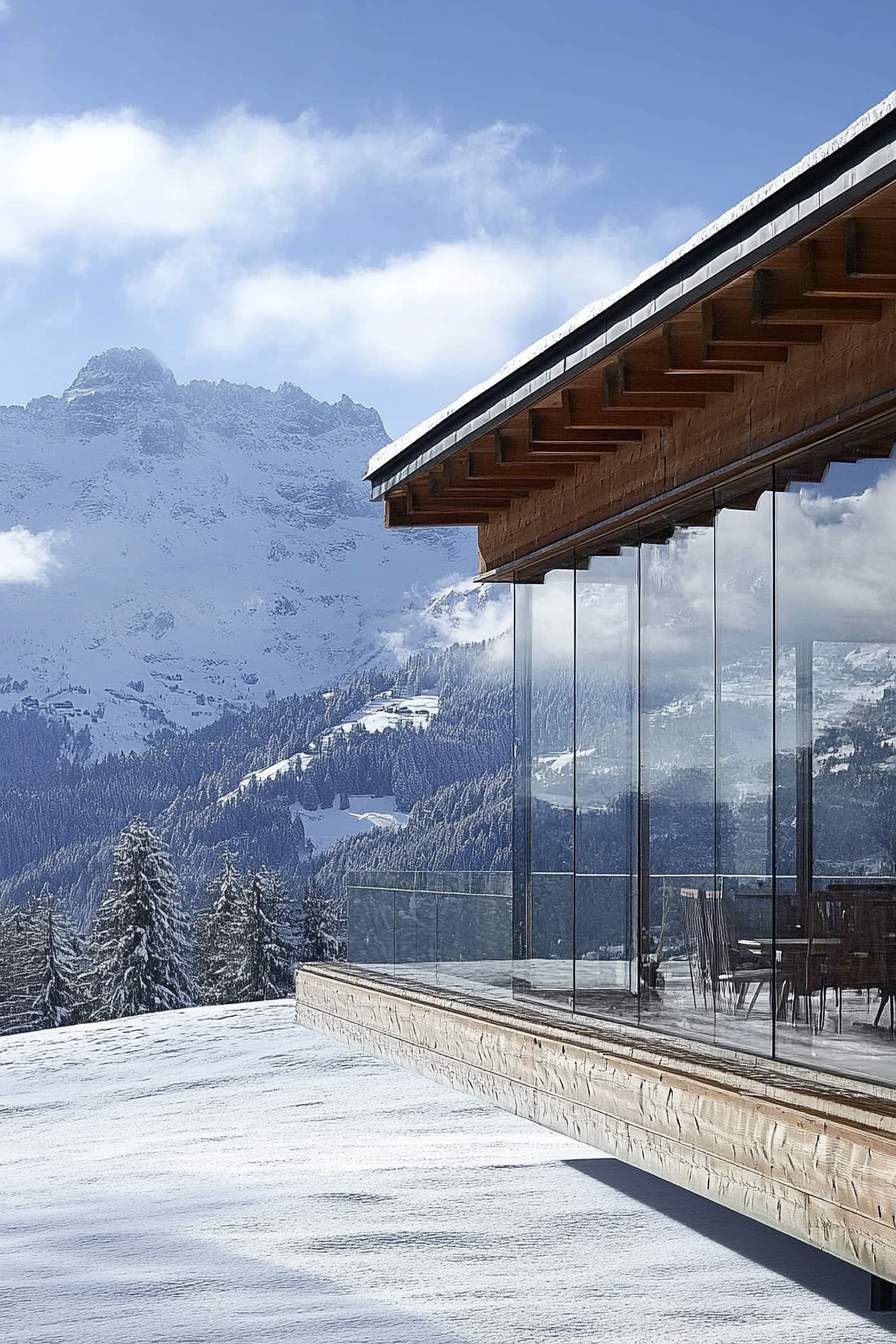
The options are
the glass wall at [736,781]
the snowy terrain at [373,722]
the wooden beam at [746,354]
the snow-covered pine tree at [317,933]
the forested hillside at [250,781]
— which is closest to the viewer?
the glass wall at [736,781]

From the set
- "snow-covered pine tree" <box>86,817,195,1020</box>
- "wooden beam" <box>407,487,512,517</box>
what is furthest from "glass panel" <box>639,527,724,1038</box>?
"snow-covered pine tree" <box>86,817,195,1020</box>

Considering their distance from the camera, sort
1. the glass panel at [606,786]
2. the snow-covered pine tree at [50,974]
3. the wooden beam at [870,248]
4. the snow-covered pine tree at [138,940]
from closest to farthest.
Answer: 1. the wooden beam at [870,248]
2. the glass panel at [606,786]
3. the snow-covered pine tree at [138,940]
4. the snow-covered pine tree at [50,974]

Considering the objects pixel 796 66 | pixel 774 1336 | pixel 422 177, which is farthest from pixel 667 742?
pixel 422 177

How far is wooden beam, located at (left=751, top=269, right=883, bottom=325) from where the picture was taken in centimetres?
625

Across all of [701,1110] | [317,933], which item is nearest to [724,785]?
[701,1110]

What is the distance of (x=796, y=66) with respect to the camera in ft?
154

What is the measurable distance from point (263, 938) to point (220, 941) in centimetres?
265

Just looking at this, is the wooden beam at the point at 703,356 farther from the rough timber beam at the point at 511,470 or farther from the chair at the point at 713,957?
the chair at the point at 713,957

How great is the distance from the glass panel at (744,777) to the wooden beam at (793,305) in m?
1.09

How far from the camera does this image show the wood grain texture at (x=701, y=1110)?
5.61m

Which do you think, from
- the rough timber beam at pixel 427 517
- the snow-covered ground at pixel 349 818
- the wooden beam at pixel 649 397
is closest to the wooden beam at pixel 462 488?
the rough timber beam at pixel 427 517

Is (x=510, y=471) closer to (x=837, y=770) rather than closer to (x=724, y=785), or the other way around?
(x=724, y=785)

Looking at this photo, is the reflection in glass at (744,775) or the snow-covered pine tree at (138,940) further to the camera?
the snow-covered pine tree at (138,940)

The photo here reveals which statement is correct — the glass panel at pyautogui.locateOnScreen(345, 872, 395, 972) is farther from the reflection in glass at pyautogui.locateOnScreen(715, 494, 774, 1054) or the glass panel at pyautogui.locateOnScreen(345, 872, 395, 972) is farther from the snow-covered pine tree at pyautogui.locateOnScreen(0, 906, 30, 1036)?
the snow-covered pine tree at pyautogui.locateOnScreen(0, 906, 30, 1036)
